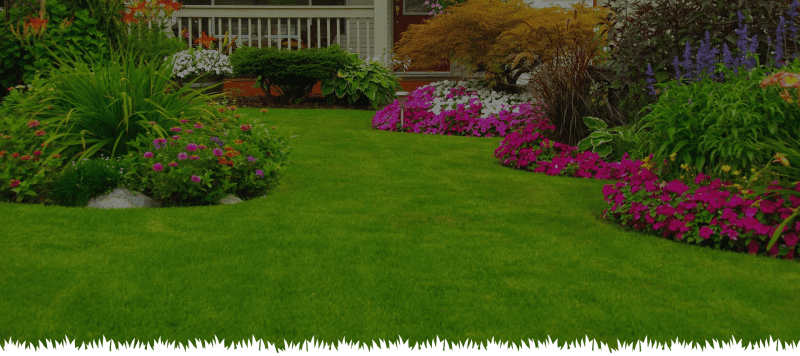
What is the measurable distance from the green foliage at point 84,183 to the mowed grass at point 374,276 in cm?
17

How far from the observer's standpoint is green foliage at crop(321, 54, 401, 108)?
39.8 feet

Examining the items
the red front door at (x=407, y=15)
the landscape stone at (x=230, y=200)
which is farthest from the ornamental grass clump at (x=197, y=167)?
the red front door at (x=407, y=15)

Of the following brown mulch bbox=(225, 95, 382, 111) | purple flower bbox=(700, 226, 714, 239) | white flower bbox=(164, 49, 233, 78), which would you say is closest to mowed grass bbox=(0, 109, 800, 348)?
purple flower bbox=(700, 226, 714, 239)

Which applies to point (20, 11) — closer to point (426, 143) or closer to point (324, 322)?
point (426, 143)

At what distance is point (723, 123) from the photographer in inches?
168

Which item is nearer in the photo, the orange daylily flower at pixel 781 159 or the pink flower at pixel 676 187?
the orange daylily flower at pixel 781 159

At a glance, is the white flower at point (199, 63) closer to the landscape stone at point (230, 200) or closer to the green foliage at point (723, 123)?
the landscape stone at point (230, 200)

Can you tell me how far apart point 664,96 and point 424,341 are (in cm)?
289

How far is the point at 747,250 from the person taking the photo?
3.99 metres

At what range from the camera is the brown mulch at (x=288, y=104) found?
1236 cm

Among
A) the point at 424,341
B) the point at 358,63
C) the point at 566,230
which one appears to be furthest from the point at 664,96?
the point at 358,63

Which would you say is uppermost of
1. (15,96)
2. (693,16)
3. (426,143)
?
(693,16)

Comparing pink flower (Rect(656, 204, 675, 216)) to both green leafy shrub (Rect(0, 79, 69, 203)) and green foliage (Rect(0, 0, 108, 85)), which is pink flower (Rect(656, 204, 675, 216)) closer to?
green leafy shrub (Rect(0, 79, 69, 203))

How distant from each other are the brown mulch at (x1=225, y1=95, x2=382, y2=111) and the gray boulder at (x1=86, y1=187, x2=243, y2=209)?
737cm
